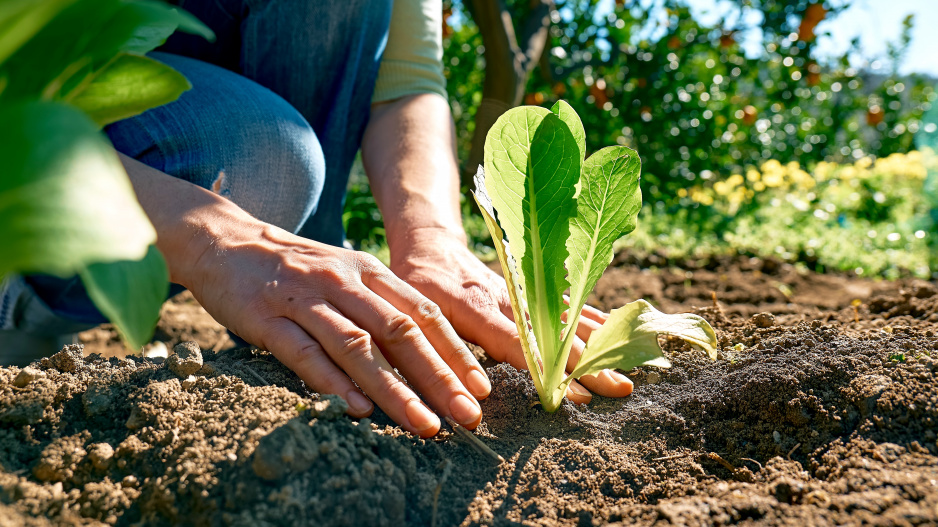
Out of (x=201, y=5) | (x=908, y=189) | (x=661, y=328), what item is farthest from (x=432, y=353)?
(x=908, y=189)

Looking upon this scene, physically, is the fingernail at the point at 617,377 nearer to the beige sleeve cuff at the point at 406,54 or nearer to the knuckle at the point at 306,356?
the knuckle at the point at 306,356

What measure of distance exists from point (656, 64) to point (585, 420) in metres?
3.61

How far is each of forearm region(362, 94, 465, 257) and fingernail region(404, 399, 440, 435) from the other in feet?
2.17

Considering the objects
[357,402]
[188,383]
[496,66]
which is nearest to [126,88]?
[188,383]

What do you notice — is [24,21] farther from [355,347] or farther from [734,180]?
[734,180]

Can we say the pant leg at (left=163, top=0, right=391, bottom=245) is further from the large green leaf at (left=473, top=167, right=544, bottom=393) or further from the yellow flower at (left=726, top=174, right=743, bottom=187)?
the yellow flower at (left=726, top=174, right=743, bottom=187)

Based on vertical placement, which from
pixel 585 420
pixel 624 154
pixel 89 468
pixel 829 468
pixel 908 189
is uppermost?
pixel 908 189

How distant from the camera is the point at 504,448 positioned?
1.06m

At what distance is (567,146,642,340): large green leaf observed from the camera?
1043mm

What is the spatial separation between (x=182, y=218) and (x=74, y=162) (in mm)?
817

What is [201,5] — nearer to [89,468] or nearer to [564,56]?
[89,468]

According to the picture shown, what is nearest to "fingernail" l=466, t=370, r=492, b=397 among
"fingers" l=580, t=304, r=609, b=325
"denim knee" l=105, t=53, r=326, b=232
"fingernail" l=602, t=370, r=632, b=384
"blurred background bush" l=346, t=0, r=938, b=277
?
"fingernail" l=602, t=370, r=632, b=384

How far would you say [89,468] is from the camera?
2.77ft

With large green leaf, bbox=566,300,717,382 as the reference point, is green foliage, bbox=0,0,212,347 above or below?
below
